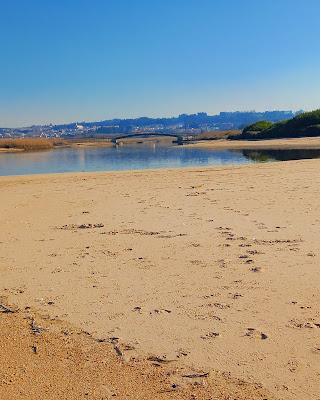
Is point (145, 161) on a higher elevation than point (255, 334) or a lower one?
lower

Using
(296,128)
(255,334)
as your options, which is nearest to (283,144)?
(296,128)

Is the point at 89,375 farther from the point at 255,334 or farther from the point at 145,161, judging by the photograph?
the point at 145,161

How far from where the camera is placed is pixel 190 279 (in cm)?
695

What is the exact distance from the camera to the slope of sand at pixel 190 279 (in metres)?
4.91

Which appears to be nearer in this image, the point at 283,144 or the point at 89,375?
the point at 89,375

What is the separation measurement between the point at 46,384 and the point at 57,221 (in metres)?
7.64

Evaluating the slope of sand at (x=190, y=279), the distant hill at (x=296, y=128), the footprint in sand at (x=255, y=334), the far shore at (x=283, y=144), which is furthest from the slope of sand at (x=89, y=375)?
the distant hill at (x=296, y=128)

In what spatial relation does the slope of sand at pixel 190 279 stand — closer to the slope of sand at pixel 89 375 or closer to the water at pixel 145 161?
the slope of sand at pixel 89 375

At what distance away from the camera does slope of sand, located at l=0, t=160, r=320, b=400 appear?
491cm

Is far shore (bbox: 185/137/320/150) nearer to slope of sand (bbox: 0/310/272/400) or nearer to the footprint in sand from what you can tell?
the footprint in sand

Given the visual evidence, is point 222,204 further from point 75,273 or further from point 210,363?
point 210,363

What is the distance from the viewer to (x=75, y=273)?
7.48 meters

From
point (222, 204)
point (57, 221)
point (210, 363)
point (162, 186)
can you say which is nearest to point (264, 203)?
point (222, 204)

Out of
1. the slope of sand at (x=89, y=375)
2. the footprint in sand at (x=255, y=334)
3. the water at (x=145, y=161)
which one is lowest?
the water at (x=145, y=161)
